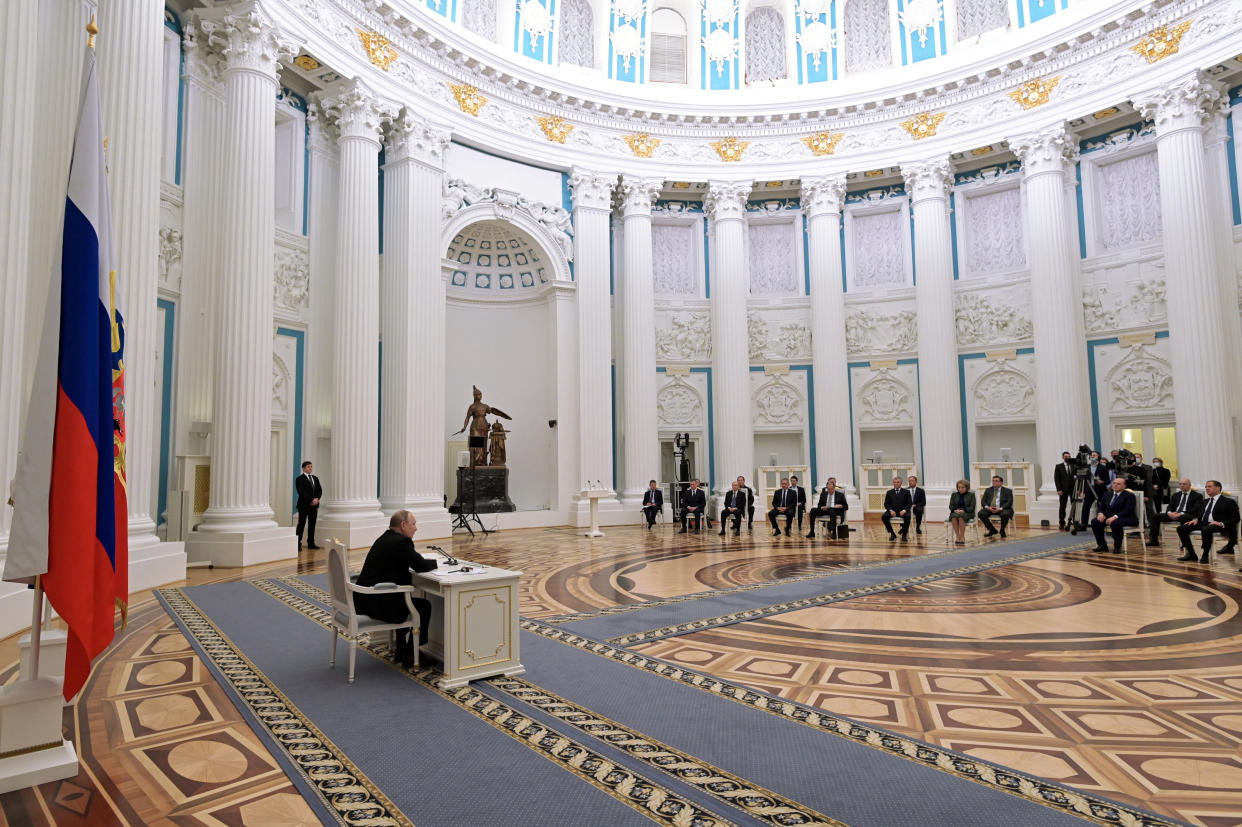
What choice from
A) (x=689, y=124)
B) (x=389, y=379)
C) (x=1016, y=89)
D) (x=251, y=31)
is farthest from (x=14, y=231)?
(x=1016, y=89)

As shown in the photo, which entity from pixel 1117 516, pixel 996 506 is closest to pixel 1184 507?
pixel 1117 516

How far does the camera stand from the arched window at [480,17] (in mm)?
15375

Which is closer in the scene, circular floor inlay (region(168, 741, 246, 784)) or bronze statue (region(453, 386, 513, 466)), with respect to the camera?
circular floor inlay (region(168, 741, 246, 784))

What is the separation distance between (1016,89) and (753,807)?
17.9 m

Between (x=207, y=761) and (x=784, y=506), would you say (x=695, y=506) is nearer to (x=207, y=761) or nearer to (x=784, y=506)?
(x=784, y=506)

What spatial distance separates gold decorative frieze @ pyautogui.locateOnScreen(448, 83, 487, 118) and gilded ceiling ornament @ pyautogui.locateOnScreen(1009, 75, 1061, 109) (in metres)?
11.8

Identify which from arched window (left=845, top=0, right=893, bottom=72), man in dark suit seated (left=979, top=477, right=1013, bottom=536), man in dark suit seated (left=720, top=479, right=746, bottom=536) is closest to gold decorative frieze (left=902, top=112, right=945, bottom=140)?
arched window (left=845, top=0, right=893, bottom=72)

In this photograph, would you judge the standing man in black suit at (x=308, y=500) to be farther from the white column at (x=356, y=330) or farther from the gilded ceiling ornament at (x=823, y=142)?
the gilded ceiling ornament at (x=823, y=142)

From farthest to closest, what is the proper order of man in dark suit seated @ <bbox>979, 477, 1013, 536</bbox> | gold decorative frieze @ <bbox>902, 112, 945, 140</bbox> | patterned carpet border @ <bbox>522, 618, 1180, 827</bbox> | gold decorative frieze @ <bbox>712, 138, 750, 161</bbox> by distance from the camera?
gold decorative frieze @ <bbox>712, 138, 750, 161</bbox> < gold decorative frieze @ <bbox>902, 112, 945, 140</bbox> < man in dark suit seated @ <bbox>979, 477, 1013, 536</bbox> < patterned carpet border @ <bbox>522, 618, 1180, 827</bbox>

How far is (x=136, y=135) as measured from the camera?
748 cm

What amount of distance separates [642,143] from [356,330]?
29.7ft

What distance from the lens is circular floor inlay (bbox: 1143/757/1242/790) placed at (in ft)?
9.48

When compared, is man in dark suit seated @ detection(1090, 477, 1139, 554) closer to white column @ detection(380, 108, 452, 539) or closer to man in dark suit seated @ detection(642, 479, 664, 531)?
man in dark suit seated @ detection(642, 479, 664, 531)

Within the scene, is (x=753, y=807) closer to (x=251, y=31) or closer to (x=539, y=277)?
(x=251, y=31)
